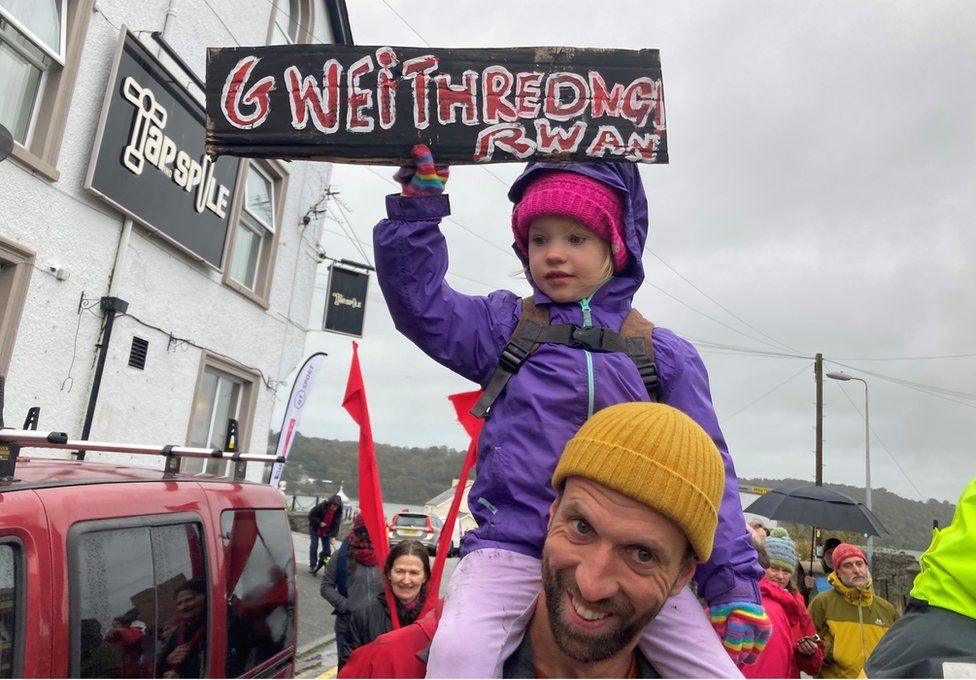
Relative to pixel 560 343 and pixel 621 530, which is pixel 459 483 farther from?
pixel 621 530

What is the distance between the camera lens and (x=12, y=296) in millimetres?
5984

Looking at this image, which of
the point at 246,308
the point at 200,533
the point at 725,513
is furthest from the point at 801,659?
the point at 246,308

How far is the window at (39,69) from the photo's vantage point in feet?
19.7

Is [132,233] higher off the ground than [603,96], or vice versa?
[132,233]

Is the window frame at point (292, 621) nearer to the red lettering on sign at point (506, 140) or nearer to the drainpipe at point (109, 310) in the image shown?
the red lettering on sign at point (506, 140)

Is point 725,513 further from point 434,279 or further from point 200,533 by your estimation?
point 200,533

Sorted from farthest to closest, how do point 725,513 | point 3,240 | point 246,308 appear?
point 246,308, point 3,240, point 725,513

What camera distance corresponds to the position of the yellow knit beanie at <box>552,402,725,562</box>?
152 cm

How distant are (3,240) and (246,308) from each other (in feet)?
13.9

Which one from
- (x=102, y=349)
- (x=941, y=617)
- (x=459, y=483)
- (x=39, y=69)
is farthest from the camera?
(x=102, y=349)

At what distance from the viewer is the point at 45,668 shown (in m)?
1.93

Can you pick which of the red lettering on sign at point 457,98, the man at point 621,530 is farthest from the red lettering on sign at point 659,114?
the man at point 621,530

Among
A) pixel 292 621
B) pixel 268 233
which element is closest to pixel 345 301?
pixel 268 233

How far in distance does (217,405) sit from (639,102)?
Answer: 8.99m
